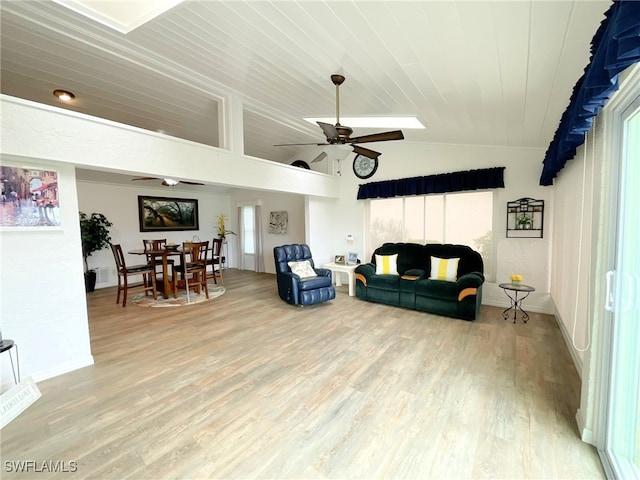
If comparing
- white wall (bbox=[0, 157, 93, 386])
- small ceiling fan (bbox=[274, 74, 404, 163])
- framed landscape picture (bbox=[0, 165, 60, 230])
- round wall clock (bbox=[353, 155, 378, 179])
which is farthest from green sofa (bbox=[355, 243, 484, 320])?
framed landscape picture (bbox=[0, 165, 60, 230])

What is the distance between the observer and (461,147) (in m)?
4.79

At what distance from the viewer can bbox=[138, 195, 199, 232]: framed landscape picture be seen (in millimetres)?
6876

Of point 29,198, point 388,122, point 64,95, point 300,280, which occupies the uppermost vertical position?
point 64,95

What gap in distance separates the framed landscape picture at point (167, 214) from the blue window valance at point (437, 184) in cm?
490

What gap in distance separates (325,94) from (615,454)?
3943 mm

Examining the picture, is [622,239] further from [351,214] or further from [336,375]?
[351,214]

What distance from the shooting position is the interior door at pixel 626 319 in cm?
154

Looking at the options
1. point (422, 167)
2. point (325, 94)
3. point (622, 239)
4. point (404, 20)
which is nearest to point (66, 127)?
point (325, 94)

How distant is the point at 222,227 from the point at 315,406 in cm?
697

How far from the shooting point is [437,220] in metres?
5.16

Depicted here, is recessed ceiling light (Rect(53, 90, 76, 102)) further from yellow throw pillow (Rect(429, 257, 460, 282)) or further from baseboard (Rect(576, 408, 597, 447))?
baseboard (Rect(576, 408, 597, 447))

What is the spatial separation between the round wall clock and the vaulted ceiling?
1536 millimetres

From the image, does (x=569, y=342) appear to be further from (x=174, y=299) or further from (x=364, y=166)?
(x=174, y=299)

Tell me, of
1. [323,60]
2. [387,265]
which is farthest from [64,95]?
[387,265]
